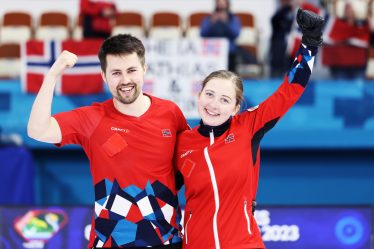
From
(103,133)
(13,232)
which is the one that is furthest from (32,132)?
(13,232)

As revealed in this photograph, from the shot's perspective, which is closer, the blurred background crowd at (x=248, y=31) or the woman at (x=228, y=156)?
the woman at (x=228, y=156)

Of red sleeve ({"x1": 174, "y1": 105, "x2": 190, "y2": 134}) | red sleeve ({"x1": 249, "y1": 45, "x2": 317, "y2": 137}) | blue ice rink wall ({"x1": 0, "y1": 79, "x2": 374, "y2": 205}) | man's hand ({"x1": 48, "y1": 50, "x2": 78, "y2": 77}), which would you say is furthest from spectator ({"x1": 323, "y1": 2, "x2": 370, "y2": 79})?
man's hand ({"x1": 48, "y1": 50, "x2": 78, "y2": 77})

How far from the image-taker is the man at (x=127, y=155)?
3.78 metres

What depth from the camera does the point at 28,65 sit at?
28.3 ft

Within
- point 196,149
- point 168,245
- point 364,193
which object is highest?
point 196,149

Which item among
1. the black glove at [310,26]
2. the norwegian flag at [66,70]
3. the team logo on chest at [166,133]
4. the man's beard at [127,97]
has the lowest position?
the norwegian flag at [66,70]

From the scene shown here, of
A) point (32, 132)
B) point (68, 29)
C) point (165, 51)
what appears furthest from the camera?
point (68, 29)

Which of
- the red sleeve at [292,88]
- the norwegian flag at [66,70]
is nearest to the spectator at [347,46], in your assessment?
the norwegian flag at [66,70]

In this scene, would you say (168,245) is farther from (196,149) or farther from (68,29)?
(68,29)

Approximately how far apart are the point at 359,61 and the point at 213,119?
555cm

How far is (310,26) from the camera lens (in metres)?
3.67

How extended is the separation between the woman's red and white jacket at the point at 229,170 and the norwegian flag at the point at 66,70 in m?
4.83

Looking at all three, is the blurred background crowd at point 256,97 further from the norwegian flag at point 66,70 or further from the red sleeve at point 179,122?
the red sleeve at point 179,122

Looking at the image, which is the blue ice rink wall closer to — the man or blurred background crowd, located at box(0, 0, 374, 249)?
blurred background crowd, located at box(0, 0, 374, 249)
